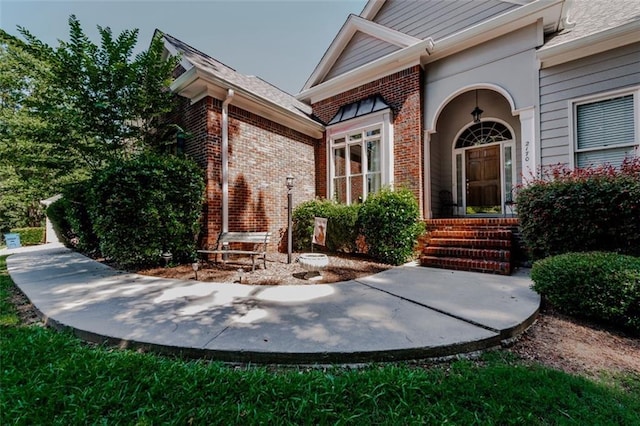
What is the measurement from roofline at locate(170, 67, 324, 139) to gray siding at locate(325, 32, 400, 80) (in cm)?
219

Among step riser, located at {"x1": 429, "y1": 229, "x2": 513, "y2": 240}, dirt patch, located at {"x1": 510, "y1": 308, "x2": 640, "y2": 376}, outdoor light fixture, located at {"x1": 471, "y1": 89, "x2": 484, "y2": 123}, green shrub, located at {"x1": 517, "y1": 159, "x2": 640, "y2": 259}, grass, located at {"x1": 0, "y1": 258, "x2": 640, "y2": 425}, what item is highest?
outdoor light fixture, located at {"x1": 471, "y1": 89, "x2": 484, "y2": 123}

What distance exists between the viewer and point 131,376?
6.54 ft

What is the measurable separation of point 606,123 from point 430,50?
4201 mm

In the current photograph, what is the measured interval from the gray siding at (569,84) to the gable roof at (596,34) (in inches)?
6.2

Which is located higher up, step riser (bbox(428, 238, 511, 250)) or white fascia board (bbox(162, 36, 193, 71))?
white fascia board (bbox(162, 36, 193, 71))

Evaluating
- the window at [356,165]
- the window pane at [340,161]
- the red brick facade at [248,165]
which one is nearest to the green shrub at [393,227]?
the window at [356,165]

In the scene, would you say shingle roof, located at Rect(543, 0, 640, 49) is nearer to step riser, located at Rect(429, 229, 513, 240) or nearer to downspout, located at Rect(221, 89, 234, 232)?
step riser, located at Rect(429, 229, 513, 240)

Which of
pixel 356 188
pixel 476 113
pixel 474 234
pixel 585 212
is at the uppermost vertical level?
pixel 476 113

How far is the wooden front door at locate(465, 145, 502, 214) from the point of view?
7996mm

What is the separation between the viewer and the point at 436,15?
304 inches

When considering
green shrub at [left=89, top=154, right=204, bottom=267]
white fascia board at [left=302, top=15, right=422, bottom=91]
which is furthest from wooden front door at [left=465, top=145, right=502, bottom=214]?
green shrub at [left=89, top=154, right=204, bottom=267]

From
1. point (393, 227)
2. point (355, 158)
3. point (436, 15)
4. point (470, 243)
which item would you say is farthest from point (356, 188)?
point (436, 15)

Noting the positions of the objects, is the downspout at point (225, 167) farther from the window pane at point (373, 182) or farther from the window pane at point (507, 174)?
the window pane at point (507, 174)

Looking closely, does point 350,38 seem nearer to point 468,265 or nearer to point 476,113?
point 476,113
